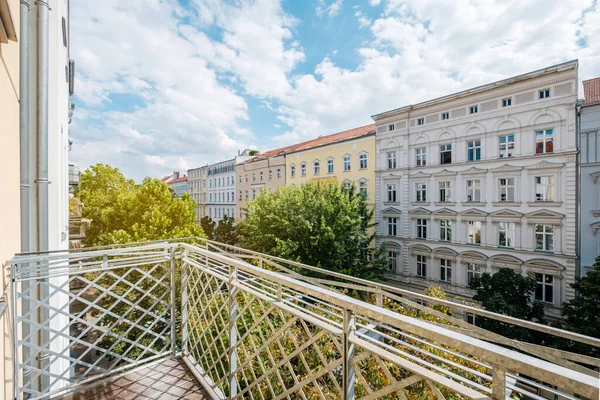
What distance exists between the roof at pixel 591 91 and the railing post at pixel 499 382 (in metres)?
18.6

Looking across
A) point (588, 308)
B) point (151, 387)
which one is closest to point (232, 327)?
point (151, 387)

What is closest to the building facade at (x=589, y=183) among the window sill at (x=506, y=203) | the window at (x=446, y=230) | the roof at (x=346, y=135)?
the window sill at (x=506, y=203)

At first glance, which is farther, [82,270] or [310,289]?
[82,270]

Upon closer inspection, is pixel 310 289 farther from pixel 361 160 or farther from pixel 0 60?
pixel 361 160

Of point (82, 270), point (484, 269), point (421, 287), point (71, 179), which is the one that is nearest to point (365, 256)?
point (421, 287)

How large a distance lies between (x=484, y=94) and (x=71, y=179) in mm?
19808

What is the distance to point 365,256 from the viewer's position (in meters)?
17.3

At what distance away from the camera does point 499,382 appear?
3.09 feet

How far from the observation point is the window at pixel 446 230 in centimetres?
1835

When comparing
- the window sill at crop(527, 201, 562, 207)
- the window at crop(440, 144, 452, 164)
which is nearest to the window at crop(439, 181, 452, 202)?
the window at crop(440, 144, 452, 164)

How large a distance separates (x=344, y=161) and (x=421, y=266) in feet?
31.8

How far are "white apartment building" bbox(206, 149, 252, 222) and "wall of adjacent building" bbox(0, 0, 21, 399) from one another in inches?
1379

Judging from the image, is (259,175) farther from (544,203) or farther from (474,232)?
(544,203)

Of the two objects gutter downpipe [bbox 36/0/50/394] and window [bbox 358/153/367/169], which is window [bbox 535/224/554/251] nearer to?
window [bbox 358/153/367/169]
